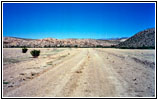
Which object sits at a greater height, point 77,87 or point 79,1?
point 79,1

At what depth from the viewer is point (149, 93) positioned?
7.39 metres

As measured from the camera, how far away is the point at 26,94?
717 cm

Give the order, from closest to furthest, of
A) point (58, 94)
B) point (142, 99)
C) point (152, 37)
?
point (142, 99), point (58, 94), point (152, 37)

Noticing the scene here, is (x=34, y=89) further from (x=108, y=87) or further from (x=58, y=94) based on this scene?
(x=108, y=87)

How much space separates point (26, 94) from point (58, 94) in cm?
126

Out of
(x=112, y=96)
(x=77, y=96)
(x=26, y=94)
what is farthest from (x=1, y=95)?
(x=112, y=96)

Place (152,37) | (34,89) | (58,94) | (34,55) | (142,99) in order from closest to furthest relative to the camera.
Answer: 1. (142,99)
2. (58,94)
3. (34,89)
4. (34,55)
5. (152,37)

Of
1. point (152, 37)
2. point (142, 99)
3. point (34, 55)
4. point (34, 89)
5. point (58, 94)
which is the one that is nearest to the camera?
point (142, 99)

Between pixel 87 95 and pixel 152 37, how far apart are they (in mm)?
92334

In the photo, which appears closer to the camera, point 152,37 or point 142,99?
point 142,99

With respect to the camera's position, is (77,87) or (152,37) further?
(152,37)

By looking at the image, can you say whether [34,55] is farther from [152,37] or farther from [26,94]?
[152,37]

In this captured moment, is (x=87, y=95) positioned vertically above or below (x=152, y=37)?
below

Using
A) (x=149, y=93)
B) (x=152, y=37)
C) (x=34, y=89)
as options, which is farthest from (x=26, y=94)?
(x=152, y=37)
